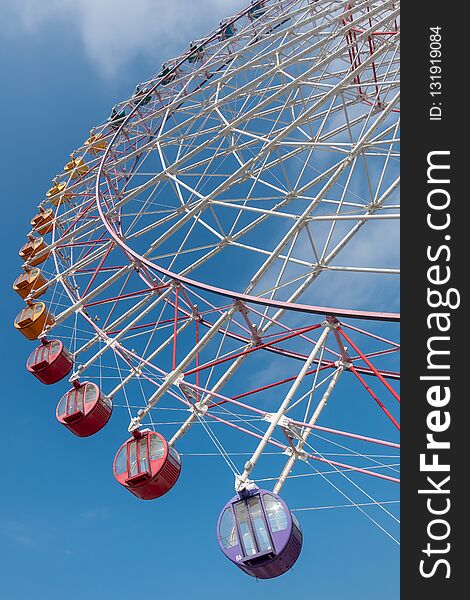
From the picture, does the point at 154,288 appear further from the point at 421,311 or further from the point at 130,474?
the point at 421,311

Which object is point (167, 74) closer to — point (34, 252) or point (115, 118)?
point (115, 118)

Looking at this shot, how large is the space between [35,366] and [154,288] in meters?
6.01

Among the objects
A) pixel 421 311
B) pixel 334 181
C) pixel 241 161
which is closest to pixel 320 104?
pixel 334 181

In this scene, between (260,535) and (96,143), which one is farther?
(96,143)

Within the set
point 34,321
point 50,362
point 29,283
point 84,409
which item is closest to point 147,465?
point 84,409

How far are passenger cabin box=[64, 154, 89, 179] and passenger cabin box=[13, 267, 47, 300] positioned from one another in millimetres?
5893

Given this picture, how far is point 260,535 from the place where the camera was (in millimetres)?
8125

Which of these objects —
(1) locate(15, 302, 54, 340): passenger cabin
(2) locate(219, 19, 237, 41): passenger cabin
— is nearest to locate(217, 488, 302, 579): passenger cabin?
(1) locate(15, 302, 54, 340): passenger cabin

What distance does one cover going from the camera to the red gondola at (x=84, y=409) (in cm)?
1464

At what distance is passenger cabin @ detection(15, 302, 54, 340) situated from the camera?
1858cm

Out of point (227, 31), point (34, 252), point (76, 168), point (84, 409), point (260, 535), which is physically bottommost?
point (260, 535)

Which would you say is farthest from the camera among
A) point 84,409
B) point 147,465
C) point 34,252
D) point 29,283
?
point 34,252

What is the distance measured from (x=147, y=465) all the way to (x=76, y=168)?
17526mm

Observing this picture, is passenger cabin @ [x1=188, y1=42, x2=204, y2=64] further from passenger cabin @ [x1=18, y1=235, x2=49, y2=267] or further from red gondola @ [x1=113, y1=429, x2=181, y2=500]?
red gondola @ [x1=113, y1=429, x2=181, y2=500]
